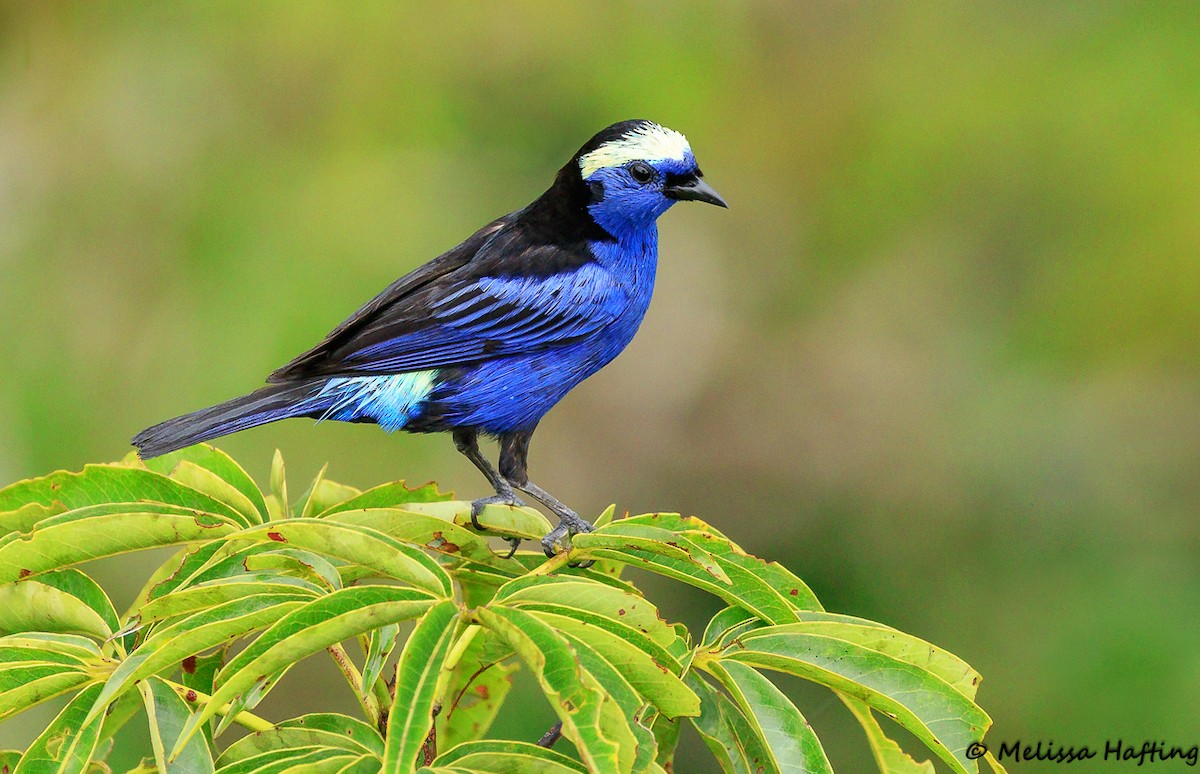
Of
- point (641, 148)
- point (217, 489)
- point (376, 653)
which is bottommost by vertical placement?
point (376, 653)

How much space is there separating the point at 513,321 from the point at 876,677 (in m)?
1.69

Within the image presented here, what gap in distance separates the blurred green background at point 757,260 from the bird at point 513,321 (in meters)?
2.25

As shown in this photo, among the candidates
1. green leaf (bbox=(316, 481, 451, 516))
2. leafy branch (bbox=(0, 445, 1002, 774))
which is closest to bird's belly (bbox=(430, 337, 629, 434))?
green leaf (bbox=(316, 481, 451, 516))

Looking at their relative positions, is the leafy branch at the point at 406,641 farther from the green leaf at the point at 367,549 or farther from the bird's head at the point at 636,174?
the bird's head at the point at 636,174

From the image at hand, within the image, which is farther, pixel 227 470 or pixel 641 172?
pixel 641 172

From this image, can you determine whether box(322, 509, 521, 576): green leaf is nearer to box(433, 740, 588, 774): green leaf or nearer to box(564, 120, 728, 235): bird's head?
box(433, 740, 588, 774): green leaf

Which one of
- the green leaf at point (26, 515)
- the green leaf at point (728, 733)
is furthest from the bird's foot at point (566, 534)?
the green leaf at point (26, 515)

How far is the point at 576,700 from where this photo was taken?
1415 mm

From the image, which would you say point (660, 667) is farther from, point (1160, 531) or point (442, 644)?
point (1160, 531)

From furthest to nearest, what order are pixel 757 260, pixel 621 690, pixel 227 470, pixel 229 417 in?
pixel 757 260 < pixel 229 417 < pixel 227 470 < pixel 621 690

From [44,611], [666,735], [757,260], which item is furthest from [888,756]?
[757,260]

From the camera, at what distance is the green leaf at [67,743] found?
158cm

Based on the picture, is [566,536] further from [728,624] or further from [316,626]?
[316,626]

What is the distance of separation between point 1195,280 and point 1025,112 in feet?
3.99
